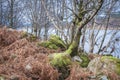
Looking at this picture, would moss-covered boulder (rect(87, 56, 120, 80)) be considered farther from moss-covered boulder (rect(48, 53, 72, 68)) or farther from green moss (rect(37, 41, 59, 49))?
green moss (rect(37, 41, 59, 49))

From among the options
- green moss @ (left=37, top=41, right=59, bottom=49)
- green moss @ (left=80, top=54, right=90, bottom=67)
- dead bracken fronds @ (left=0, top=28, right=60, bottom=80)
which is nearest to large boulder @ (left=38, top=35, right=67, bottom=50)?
green moss @ (left=37, top=41, right=59, bottom=49)

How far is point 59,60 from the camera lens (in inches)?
160

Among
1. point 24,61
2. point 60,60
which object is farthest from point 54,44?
point 24,61

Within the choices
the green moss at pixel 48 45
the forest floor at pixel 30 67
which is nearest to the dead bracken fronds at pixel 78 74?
the forest floor at pixel 30 67

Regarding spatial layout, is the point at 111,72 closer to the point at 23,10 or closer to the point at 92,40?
the point at 92,40

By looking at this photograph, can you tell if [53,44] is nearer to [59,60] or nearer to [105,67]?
[59,60]

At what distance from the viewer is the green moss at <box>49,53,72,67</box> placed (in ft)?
13.1

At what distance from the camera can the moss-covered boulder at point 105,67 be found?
3.76 m

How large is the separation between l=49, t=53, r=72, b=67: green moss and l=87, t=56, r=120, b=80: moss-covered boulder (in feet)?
1.44

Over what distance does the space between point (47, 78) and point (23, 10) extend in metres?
15.4

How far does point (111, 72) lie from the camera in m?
3.76

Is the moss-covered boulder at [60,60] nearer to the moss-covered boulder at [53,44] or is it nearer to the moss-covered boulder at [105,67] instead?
the moss-covered boulder at [105,67]

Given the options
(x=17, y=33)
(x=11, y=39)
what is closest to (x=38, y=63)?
(x=11, y=39)

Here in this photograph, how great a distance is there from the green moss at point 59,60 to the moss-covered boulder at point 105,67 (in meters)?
0.44
